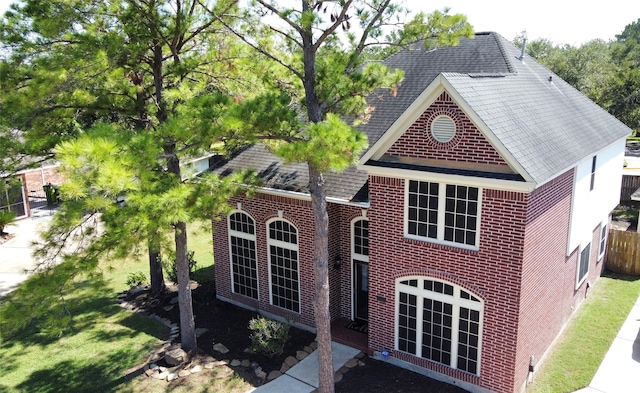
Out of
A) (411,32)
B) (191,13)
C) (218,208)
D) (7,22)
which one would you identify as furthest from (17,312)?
(411,32)

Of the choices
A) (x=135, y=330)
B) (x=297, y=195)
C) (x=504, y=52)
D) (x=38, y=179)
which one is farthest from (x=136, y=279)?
(x=38, y=179)

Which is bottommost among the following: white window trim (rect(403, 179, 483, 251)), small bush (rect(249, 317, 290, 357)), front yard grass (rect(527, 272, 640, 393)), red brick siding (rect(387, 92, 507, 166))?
front yard grass (rect(527, 272, 640, 393))

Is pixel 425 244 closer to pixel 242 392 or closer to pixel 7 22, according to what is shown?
pixel 242 392

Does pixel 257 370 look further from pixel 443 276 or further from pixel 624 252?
pixel 624 252

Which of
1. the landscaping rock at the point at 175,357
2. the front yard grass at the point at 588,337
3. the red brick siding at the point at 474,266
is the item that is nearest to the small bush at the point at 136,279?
the landscaping rock at the point at 175,357

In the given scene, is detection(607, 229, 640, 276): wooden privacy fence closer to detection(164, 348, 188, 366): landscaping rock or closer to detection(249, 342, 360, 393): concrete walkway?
detection(249, 342, 360, 393): concrete walkway

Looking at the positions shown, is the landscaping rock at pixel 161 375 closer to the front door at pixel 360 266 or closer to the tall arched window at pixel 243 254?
the tall arched window at pixel 243 254

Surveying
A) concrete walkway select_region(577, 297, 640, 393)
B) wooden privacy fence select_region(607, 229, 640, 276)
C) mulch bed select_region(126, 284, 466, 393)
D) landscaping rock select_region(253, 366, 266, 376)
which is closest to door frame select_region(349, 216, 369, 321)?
mulch bed select_region(126, 284, 466, 393)
